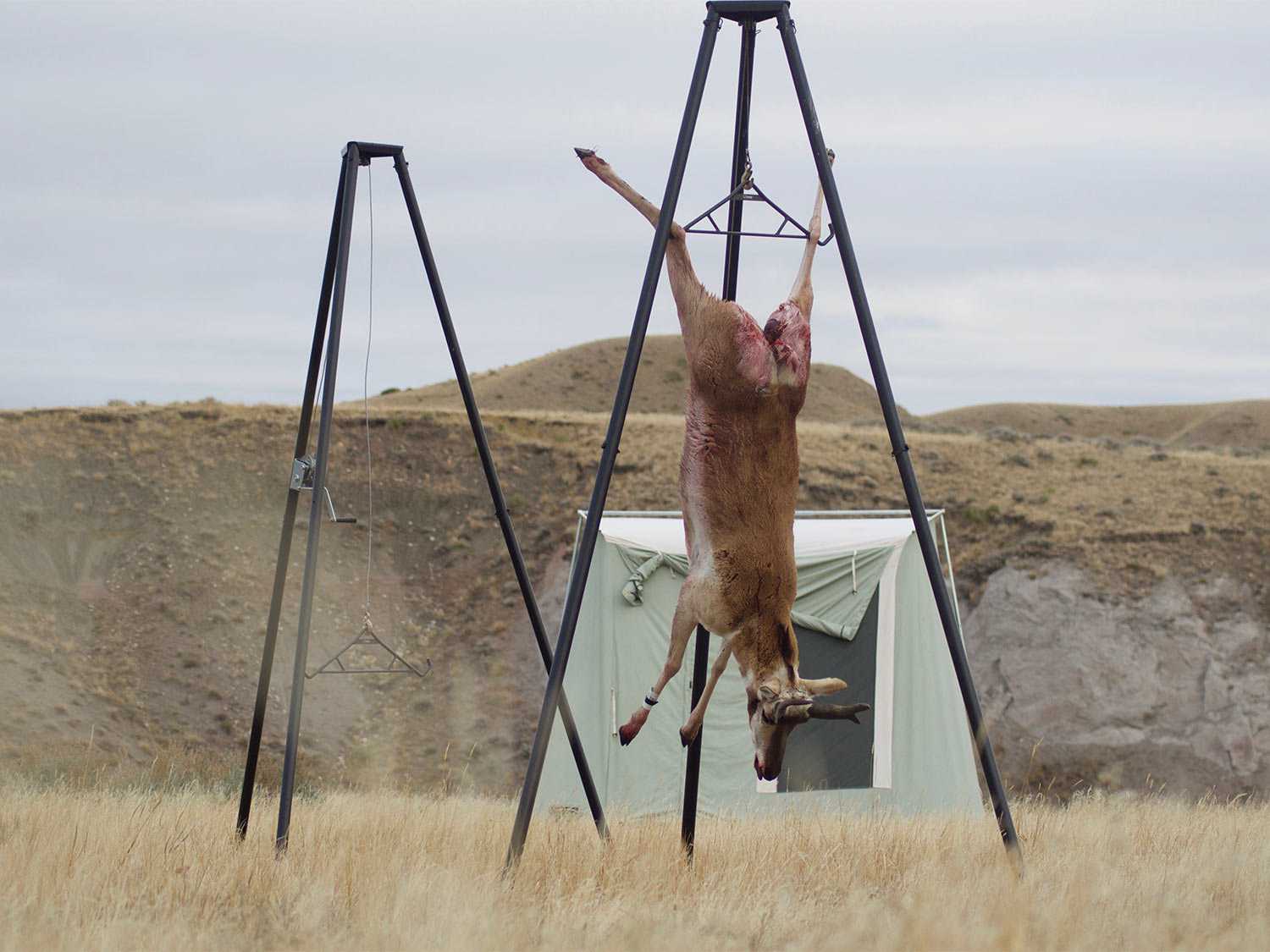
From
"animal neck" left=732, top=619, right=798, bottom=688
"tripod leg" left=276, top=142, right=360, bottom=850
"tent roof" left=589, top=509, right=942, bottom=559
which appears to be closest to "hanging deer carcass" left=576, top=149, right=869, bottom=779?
"animal neck" left=732, top=619, right=798, bottom=688

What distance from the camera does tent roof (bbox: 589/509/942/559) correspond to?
9.10 m

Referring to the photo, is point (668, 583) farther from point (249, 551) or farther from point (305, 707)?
point (249, 551)

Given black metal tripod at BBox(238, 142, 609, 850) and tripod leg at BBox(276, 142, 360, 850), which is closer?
tripod leg at BBox(276, 142, 360, 850)

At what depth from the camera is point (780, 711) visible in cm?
377

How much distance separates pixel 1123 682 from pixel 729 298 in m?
13.2

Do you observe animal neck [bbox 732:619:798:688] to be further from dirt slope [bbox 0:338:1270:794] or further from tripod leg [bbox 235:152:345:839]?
dirt slope [bbox 0:338:1270:794]

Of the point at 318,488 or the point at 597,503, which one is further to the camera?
the point at 318,488

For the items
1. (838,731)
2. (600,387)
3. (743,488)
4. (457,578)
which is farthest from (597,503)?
(600,387)

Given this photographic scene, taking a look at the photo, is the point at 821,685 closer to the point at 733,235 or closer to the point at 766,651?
the point at 766,651

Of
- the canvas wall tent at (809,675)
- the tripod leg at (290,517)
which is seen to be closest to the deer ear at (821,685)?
the tripod leg at (290,517)

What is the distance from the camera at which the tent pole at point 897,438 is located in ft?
13.1

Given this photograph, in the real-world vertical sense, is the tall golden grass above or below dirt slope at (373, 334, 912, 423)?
below

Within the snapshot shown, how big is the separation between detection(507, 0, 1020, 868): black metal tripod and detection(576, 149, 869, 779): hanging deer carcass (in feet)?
0.91

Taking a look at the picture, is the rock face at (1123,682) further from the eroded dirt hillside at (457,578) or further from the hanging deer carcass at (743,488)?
the hanging deer carcass at (743,488)
